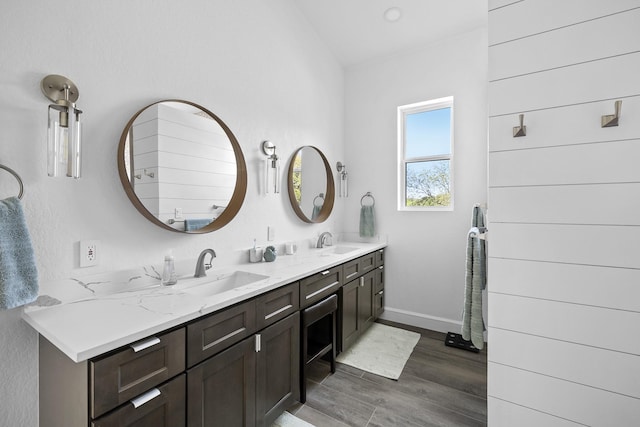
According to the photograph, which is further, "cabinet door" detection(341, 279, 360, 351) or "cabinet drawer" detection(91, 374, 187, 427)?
"cabinet door" detection(341, 279, 360, 351)

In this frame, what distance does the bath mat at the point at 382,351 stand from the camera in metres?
2.26

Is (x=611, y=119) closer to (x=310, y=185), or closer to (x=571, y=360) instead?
(x=571, y=360)

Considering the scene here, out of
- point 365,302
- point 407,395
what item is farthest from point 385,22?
point 407,395

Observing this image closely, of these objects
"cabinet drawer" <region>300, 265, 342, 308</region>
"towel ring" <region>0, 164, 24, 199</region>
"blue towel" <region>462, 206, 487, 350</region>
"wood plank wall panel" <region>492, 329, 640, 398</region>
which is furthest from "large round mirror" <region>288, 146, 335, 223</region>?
"wood plank wall panel" <region>492, 329, 640, 398</region>

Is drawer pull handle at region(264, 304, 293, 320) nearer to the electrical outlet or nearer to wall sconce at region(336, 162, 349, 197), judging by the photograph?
the electrical outlet

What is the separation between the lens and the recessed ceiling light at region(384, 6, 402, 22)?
2.61 metres

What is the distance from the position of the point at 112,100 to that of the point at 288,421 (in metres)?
2.02

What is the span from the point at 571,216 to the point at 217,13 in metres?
2.36

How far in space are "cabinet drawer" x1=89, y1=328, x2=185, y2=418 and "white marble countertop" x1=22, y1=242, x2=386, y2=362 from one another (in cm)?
5

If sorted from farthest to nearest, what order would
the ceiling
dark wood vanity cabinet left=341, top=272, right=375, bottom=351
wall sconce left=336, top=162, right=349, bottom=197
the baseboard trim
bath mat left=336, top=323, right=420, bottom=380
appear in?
1. wall sconce left=336, top=162, right=349, bottom=197
2. the baseboard trim
3. the ceiling
4. dark wood vanity cabinet left=341, top=272, right=375, bottom=351
5. bath mat left=336, top=323, right=420, bottom=380

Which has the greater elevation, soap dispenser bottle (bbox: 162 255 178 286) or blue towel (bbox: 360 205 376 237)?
blue towel (bbox: 360 205 376 237)

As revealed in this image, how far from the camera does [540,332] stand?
3.92 feet

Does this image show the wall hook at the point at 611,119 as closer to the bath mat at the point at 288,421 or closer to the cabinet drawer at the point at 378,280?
the bath mat at the point at 288,421

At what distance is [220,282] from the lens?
172 centimetres
